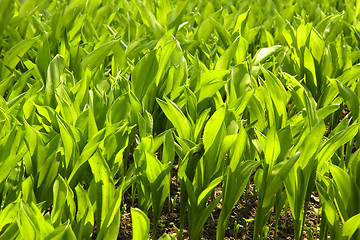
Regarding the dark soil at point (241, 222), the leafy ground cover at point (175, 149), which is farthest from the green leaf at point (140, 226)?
the dark soil at point (241, 222)

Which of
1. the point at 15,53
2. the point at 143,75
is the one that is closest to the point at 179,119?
the point at 143,75

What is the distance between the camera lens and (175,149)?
5.40 ft

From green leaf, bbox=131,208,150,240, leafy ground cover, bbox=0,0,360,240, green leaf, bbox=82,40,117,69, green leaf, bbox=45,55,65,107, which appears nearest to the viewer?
green leaf, bbox=131,208,150,240

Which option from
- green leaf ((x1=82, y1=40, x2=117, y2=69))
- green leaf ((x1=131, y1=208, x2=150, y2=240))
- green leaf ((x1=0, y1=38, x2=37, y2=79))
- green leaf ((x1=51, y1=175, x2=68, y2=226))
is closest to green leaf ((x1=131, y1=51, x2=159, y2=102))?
green leaf ((x1=82, y1=40, x2=117, y2=69))

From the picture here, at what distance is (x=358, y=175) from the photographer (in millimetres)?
1554

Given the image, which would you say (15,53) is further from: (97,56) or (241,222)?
(241,222)

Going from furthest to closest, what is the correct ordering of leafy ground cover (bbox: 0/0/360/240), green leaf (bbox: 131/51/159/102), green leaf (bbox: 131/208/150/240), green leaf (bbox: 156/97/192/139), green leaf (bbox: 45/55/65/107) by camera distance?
green leaf (bbox: 131/51/159/102) < green leaf (bbox: 45/55/65/107) < green leaf (bbox: 156/97/192/139) < leafy ground cover (bbox: 0/0/360/240) < green leaf (bbox: 131/208/150/240)

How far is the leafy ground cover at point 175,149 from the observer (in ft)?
4.69

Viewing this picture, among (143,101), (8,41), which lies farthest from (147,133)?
(8,41)

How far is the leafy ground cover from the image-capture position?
1.43m

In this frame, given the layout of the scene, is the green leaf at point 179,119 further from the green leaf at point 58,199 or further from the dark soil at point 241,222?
the green leaf at point 58,199

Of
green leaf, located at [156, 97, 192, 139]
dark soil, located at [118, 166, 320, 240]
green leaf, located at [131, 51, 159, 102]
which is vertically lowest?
dark soil, located at [118, 166, 320, 240]

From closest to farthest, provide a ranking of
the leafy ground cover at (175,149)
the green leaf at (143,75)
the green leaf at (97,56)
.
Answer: the leafy ground cover at (175,149)
the green leaf at (143,75)
the green leaf at (97,56)

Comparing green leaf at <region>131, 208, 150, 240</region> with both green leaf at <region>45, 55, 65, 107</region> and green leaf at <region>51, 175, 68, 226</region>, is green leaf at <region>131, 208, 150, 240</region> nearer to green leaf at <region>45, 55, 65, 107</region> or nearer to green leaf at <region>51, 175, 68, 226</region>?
green leaf at <region>51, 175, 68, 226</region>
